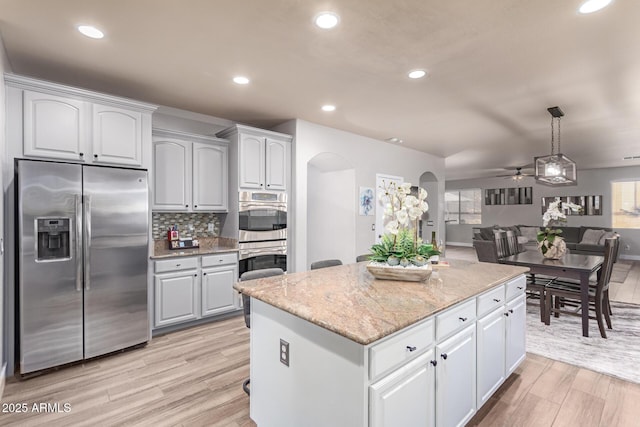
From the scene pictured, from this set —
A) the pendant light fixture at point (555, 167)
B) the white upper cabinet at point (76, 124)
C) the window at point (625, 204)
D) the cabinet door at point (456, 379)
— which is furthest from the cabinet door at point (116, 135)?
the window at point (625, 204)

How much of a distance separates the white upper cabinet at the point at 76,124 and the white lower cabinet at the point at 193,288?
121 centimetres

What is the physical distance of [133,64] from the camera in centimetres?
284

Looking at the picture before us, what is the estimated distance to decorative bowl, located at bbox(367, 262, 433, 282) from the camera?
213cm

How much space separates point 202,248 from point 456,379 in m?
3.29

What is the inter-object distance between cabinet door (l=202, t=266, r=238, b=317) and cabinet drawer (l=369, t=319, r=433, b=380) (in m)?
2.88

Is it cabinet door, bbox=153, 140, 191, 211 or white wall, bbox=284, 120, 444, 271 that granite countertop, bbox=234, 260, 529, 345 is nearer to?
white wall, bbox=284, 120, 444, 271

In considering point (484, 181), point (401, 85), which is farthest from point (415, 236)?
point (484, 181)

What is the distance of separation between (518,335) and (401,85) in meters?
2.57

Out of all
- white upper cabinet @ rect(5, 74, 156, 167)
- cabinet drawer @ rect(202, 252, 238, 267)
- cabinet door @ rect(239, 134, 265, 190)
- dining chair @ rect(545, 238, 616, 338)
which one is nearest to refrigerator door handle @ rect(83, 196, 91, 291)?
white upper cabinet @ rect(5, 74, 156, 167)

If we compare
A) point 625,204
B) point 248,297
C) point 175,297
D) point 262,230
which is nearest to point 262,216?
point 262,230

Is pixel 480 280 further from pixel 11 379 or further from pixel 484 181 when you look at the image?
pixel 484 181

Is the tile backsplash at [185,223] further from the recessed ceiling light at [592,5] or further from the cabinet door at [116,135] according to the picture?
the recessed ceiling light at [592,5]

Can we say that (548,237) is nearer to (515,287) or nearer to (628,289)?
(515,287)

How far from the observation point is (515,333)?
254cm
